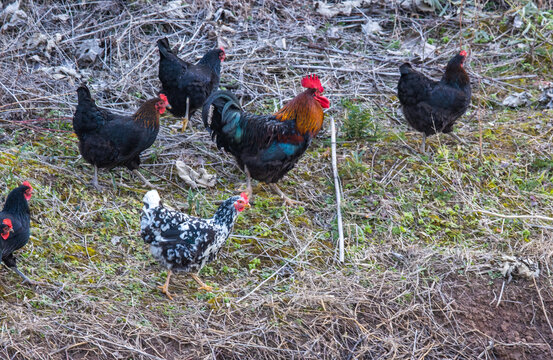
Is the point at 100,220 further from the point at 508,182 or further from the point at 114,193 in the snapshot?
the point at 508,182

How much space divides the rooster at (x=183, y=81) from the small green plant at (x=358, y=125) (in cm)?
179

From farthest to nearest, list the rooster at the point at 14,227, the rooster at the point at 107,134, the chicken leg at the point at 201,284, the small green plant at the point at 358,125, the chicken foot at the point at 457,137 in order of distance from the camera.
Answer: the chicken foot at the point at 457,137 < the small green plant at the point at 358,125 < the rooster at the point at 107,134 < the chicken leg at the point at 201,284 < the rooster at the point at 14,227

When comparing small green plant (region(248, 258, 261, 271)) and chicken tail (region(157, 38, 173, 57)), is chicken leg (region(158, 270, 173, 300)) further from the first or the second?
chicken tail (region(157, 38, 173, 57))

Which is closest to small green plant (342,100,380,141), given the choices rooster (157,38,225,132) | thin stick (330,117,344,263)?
thin stick (330,117,344,263)

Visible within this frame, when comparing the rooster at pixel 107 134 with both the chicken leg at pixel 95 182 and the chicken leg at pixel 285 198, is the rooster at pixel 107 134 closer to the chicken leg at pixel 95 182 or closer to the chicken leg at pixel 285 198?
the chicken leg at pixel 95 182

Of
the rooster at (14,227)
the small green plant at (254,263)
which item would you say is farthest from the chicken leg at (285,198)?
the rooster at (14,227)

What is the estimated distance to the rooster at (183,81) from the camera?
7.35m

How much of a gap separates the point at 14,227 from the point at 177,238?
4.10 feet

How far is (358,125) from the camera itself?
7.08 metres

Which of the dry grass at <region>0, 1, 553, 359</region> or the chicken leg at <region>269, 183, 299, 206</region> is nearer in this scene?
the dry grass at <region>0, 1, 553, 359</region>

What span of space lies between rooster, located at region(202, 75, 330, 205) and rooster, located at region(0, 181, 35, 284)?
6.47 ft

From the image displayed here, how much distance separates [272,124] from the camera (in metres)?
6.21

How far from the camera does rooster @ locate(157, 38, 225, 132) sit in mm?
7348

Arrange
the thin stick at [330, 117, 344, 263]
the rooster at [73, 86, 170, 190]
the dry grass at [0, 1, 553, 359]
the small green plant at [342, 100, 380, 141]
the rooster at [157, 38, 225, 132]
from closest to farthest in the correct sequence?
the dry grass at [0, 1, 553, 359]
the thin stick at [330, 117, 344, 263]
the rooster at [73, 86, 170, 190]
the small green plant at [342, 100, 380, 141]
the rooster at [157, 38, 225, 132]
